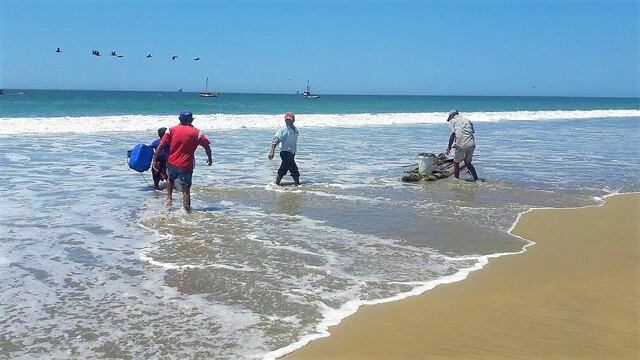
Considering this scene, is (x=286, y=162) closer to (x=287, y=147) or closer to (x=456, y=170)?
(x=287, y=147)

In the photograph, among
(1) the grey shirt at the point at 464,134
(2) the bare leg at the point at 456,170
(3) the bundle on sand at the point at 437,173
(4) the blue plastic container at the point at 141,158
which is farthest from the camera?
(2) the bare leg at the point at 456,170

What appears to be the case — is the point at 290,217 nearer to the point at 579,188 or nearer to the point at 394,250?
the point at 394,250

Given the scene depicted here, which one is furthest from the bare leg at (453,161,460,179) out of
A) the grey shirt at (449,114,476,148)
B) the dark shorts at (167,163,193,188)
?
the dark shorts at (167,163,193,188)

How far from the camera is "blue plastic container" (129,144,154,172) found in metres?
10.8

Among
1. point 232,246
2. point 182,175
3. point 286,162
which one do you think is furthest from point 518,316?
point 286,162

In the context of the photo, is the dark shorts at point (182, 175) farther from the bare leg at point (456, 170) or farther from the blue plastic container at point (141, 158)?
the bare leg at point (456, 170)

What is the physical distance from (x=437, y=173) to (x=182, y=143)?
20.3ft

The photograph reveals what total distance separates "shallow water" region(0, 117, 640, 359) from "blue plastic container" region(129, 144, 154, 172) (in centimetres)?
42

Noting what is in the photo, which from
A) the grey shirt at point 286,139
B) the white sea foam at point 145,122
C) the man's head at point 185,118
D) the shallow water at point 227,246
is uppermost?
the man's head at point 185,118

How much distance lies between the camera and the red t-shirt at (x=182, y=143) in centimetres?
859

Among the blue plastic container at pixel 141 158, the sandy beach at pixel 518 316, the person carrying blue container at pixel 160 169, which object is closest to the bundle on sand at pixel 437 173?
the person carrying blue container at pixel 160 169

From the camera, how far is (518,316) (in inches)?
185

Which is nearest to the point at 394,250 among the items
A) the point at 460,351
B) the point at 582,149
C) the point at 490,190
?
the point at 460,351

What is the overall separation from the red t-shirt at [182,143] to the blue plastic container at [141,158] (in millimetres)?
2334
